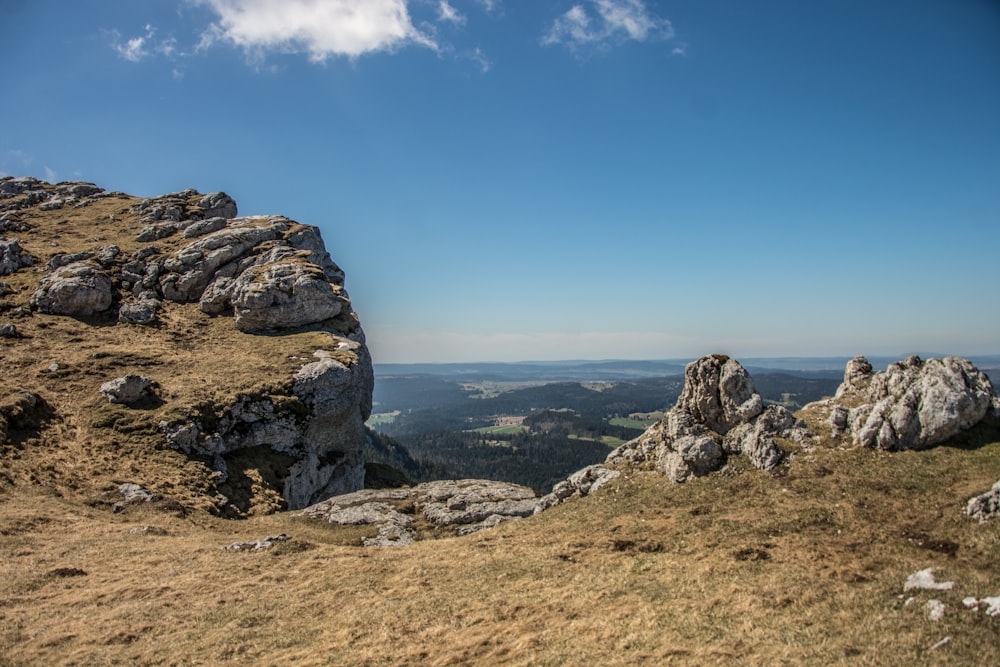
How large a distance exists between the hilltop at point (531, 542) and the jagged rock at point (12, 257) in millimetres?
41927

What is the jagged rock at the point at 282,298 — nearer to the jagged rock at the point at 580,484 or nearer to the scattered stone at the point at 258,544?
the scattered stone at the point at 258,544

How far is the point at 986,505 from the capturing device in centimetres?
2141

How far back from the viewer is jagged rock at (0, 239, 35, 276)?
89062 mm

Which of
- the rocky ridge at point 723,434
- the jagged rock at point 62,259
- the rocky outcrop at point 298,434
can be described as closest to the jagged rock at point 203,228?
the jagged rock at point 62,259

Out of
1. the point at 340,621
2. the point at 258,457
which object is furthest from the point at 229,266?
the point at 340,621

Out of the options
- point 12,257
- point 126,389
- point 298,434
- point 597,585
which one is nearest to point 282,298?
point 126,389

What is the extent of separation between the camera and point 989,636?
45.7ft

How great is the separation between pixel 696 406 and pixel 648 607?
20201 mm

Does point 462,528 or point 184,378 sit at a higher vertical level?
point 184,378

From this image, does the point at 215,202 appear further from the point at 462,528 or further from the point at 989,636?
the point at 989,636

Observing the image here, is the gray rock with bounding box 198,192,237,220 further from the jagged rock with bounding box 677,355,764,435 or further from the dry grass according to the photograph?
the jagged rock with bounding box 677,355,764,435

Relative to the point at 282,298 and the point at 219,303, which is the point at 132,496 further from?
the point at 219,303

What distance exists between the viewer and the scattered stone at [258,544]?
110 feet

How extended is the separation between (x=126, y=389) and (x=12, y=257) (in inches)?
2422
